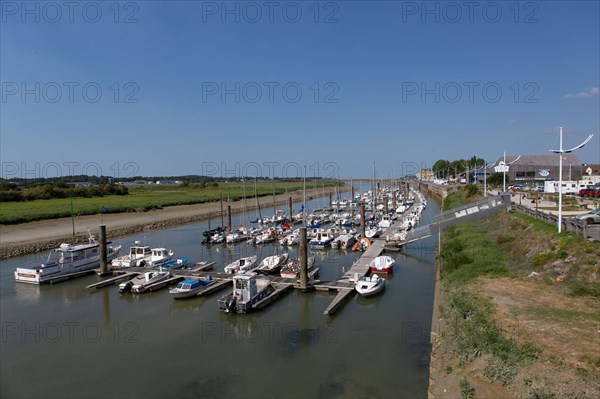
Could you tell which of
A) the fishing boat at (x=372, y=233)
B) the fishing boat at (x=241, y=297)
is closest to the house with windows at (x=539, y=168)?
the fishing boat at (x=372, y=233)

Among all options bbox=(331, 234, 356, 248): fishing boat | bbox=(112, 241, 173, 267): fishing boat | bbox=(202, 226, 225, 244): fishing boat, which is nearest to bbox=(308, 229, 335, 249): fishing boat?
bbox=(331, 234, 356, 248): fishing boat

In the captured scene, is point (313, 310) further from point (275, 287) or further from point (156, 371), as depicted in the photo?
point (156, 371)

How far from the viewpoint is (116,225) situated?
2372 inches

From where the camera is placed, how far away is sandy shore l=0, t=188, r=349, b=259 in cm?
4449

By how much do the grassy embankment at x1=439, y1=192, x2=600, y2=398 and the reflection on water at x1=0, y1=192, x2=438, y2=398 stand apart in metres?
2.16

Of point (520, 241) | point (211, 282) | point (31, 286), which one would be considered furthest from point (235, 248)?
point (520, 241)

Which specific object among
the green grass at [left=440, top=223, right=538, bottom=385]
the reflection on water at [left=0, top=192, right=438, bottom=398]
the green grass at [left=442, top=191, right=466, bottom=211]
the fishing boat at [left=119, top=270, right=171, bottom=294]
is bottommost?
A: the reflection on water at [left=0, top=192, right=438, bottom=398]

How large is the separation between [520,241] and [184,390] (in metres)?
24.0

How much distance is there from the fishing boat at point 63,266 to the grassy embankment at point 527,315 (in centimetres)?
2784

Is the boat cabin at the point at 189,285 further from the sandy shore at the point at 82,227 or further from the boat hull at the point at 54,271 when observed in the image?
the sandy shore at the point at 82,227

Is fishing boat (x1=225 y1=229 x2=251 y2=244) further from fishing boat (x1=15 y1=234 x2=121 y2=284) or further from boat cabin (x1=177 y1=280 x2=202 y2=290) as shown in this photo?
boat cabin (x1=177 y1=280 x2=202 y2=290)

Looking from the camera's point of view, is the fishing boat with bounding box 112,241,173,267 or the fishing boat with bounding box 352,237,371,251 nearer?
the fishing boat with bounding box 112,241,173,267

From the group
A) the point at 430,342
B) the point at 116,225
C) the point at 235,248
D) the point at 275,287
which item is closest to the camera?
the point at 430,342

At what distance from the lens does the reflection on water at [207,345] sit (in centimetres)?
1505
